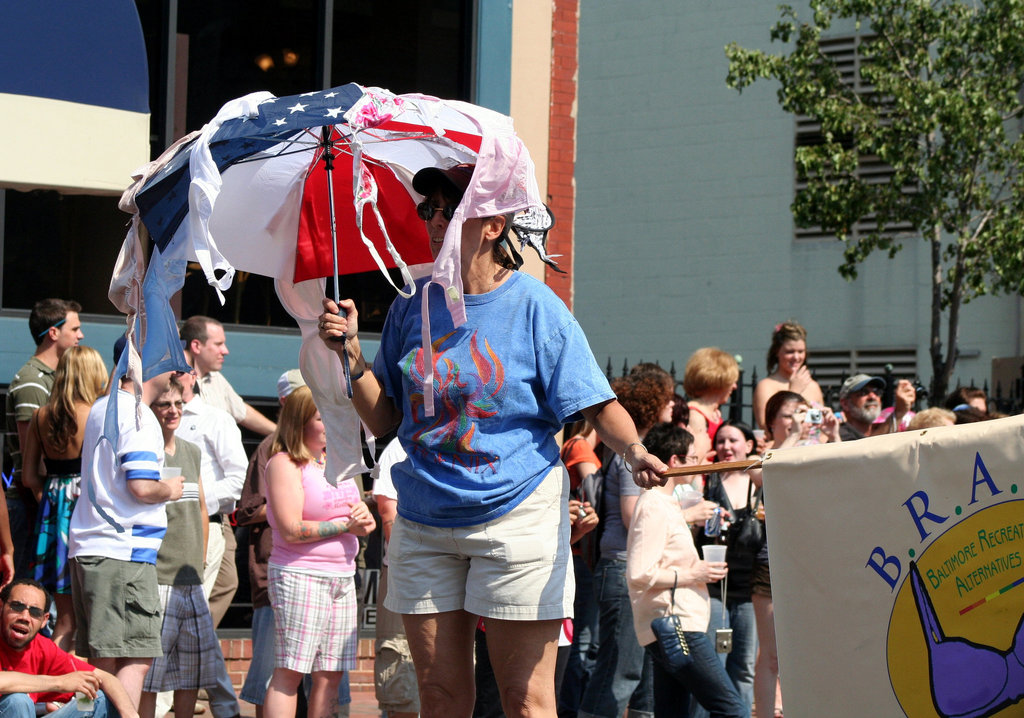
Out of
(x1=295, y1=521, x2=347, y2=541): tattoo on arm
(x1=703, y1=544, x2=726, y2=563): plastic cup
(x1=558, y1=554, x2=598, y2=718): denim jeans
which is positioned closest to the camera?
(x1=703, y1=544, x2=726, y2=563): plastic cup

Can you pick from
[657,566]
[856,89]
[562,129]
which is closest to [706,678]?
[657,566]

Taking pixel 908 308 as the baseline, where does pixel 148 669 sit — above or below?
below

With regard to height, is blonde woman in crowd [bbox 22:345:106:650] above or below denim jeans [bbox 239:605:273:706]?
above

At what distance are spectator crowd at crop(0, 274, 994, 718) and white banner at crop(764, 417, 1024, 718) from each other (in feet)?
0.99

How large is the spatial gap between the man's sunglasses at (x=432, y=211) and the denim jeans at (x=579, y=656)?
3537mm

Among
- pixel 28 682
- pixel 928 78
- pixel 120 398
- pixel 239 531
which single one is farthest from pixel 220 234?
pixel 928 78

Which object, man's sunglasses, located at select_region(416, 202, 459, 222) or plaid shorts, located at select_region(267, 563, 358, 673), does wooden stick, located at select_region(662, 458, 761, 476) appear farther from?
plaid shorts, located at select_region(267, 563, 358, 673)

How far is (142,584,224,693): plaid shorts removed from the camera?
693 cm

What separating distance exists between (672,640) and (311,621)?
1737 millimetres

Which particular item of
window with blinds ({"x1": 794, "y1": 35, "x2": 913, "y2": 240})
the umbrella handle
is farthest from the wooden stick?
window with blinds ({"x1": 794, "y1": 35, "x2": 913, "y2": 240})

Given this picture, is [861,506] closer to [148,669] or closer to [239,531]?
[148,669]

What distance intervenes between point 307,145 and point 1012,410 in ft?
35.4

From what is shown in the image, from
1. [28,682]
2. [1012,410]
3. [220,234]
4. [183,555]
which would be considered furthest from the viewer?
[1012,410]

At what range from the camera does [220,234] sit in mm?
5125
